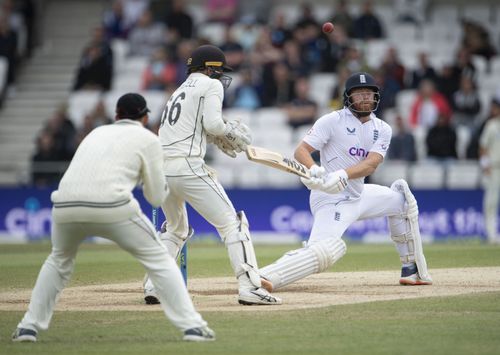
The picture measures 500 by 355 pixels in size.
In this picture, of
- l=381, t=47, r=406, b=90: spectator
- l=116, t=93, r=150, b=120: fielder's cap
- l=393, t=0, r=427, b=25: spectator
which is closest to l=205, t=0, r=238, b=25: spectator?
l=393, t=0, r=427, b=25: spectator

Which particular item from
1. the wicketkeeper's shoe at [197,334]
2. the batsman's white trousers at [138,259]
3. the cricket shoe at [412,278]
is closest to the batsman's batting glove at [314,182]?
the cricket shoe at [412,278]

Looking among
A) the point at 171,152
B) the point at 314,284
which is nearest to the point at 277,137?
the point at 314,284

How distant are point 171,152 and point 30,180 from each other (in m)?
12.6

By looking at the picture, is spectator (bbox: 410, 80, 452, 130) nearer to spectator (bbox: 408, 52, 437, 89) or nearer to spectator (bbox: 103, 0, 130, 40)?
spectator (bbox: 408, 52, 437, 89)

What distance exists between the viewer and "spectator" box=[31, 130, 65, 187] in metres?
21.5

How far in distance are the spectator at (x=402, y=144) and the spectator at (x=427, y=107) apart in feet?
3.36

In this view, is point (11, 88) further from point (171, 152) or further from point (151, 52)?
point (171, 152)

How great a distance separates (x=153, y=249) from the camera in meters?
7.52

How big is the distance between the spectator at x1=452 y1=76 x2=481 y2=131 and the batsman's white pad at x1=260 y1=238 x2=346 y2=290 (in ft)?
38.7

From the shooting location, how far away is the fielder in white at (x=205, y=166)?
939cm

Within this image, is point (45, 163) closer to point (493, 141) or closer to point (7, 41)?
point (7, 41)

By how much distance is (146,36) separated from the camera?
24500 millimetres

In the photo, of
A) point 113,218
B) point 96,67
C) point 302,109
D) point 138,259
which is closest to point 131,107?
point 113,218

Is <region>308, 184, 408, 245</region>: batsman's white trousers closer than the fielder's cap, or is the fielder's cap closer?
the fielder's cap
